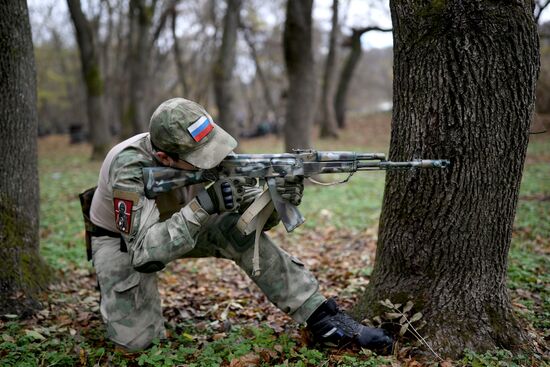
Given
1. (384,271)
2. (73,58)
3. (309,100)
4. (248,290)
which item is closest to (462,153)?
(384,271)

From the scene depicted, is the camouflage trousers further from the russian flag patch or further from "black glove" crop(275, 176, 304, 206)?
the russian flag patch

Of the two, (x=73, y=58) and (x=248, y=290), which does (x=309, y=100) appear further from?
(x=73, y=58)

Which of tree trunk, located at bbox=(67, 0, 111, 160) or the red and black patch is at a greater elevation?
tree trunk, located at bbox=(67, 0, 111, 160)

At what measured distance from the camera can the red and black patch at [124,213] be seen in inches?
125

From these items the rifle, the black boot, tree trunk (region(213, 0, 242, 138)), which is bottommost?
the black boot

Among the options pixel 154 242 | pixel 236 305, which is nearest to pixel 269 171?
pixel 154 242

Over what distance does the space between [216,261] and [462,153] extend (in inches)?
144

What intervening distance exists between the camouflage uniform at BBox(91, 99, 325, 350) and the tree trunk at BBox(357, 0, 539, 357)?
80cm

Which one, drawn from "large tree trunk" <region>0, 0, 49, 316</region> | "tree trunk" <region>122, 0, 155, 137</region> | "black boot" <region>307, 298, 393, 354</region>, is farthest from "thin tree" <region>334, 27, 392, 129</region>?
"black boot" <region>307, 298, 393, 354</region>

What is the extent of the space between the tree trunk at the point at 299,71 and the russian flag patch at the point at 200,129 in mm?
7239

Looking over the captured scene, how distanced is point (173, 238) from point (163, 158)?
0.61m

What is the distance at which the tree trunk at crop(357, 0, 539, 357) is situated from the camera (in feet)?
9.48

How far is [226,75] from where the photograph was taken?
13234mm

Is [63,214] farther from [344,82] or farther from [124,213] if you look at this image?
[344,82]
